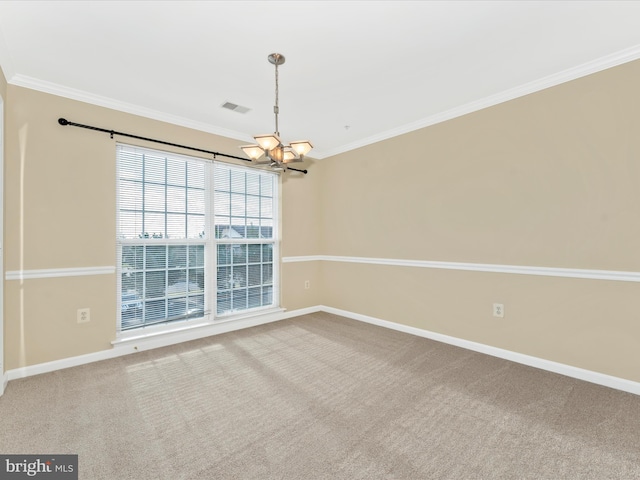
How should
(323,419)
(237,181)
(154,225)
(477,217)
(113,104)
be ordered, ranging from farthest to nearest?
(237,181)
(154,225)
(477,217)
(113,104)
(323,419)

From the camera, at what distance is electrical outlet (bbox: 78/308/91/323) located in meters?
2.95

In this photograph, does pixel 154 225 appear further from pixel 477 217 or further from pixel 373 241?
pixel 477 217

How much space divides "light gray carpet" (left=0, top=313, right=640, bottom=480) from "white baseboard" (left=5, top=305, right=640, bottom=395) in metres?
0.10

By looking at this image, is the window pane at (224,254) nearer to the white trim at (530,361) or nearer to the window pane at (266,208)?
the window pane at (266,208)

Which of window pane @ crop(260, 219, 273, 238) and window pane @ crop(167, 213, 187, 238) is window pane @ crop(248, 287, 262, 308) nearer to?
window pane @ crop(260, 219, 273, 238)

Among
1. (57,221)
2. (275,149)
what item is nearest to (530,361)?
(275,149)

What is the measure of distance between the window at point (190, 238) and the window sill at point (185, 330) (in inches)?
3.1

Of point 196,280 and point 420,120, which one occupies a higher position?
point 420,120

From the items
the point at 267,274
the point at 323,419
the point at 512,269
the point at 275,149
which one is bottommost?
the point at 323,419

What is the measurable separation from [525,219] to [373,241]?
6.17 ft

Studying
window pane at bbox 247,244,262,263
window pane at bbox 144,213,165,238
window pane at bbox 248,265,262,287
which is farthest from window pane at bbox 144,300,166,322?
window pane at bbox 247,244,262,263

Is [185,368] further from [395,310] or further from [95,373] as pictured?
[395,310]

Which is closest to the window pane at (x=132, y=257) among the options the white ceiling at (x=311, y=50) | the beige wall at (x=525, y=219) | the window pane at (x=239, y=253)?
the window pane at (x=239, y=253)

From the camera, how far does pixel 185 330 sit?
3.56 metres
